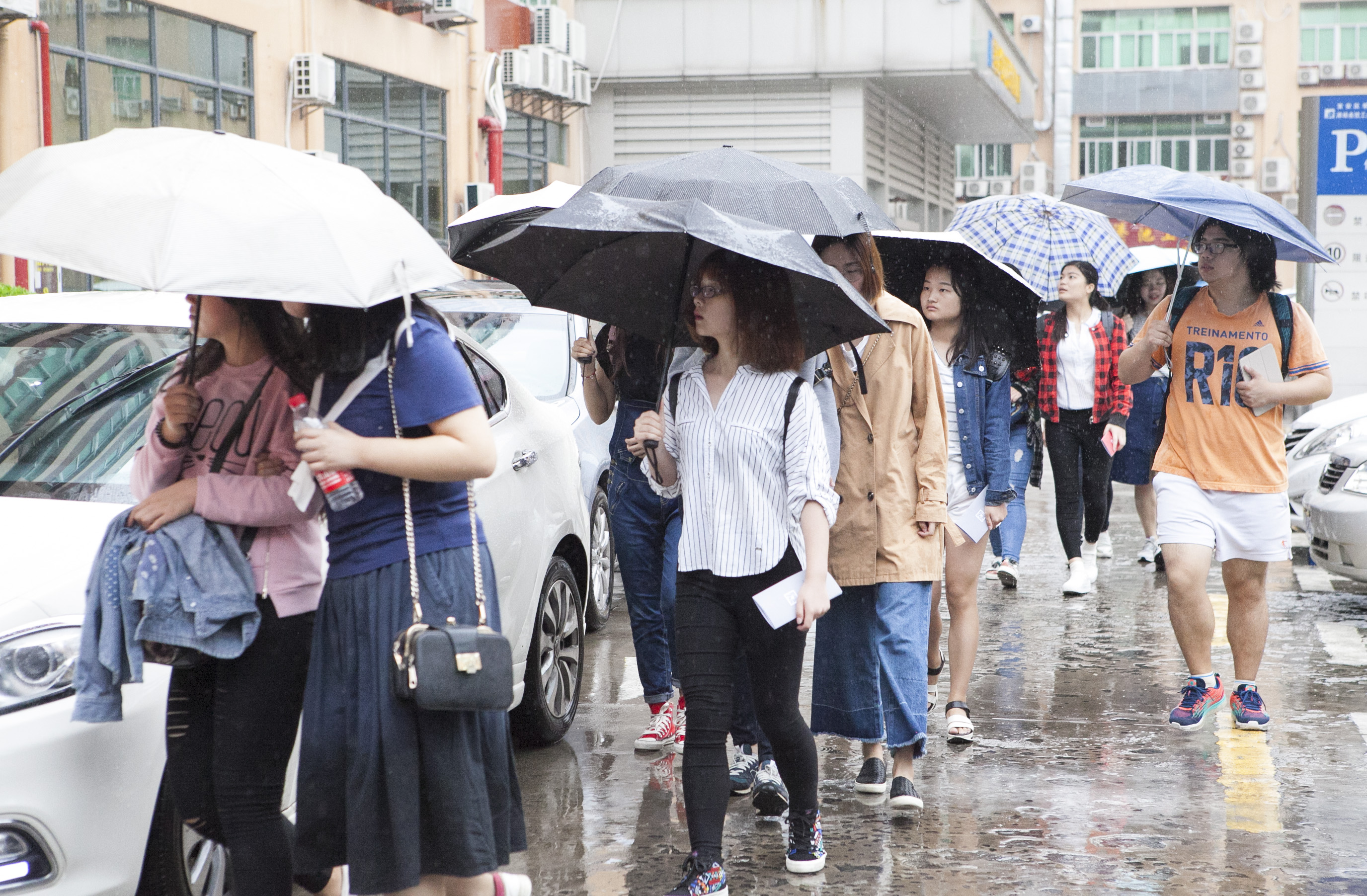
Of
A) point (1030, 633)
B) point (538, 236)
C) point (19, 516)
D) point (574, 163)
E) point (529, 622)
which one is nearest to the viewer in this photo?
point (19, 516)

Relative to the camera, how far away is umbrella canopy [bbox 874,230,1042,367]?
5262 mm

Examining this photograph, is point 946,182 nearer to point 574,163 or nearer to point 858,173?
point 858,173

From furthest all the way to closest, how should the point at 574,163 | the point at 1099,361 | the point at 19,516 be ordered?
the point at 574,163, the point at 1099,361, the point at 19,516

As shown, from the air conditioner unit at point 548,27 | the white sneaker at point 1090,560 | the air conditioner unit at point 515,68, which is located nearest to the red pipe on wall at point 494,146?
the air conditioner unit at point 515,68

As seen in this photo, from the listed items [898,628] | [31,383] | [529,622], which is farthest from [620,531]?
[31,383]

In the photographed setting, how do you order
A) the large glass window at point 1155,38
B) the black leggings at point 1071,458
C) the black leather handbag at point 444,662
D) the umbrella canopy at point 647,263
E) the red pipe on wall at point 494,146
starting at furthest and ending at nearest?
the large glass window at point 1155,38 < the red pipe on wall at point 494,146 < the black leggings at point 1071,458 < the umbrella canopy at point 647,263 < the black leather handbag at point 444,662

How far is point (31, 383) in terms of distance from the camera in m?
4.31

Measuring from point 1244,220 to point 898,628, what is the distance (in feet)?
6.48

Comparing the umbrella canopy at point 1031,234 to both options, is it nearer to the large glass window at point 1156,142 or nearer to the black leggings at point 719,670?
the black leggings at point 719,670

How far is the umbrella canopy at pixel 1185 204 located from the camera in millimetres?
5387

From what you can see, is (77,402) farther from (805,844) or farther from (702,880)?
(805,844)

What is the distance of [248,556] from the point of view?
307cm

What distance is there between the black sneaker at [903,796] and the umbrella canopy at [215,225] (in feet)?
8.49

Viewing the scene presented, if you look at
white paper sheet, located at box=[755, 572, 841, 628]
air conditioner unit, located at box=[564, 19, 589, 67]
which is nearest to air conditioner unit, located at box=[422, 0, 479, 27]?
air conditioner unit, located at box=[564, 19, 589, 67]
